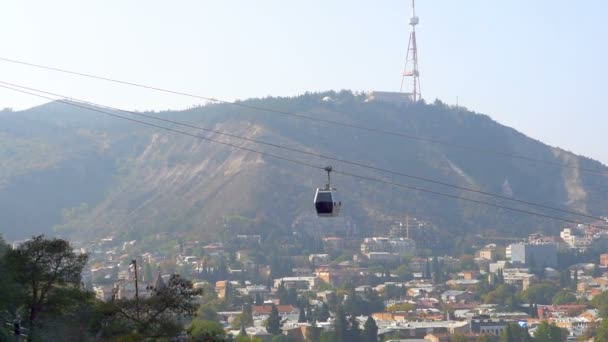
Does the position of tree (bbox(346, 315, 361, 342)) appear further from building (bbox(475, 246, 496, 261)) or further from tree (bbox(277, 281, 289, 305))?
building (bbox(475, 246, 496, 261))

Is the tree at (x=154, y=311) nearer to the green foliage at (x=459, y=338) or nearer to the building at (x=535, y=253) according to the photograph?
the green foliage at (x=459, y=338)

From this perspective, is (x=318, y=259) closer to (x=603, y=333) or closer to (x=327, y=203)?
(x=603, y=333)

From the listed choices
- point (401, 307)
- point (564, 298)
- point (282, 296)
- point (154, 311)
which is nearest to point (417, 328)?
point (401, 307)

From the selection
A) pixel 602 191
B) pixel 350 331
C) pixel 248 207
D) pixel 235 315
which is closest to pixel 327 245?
pixel 248 207

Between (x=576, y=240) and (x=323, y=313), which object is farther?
(x=576, y=240)

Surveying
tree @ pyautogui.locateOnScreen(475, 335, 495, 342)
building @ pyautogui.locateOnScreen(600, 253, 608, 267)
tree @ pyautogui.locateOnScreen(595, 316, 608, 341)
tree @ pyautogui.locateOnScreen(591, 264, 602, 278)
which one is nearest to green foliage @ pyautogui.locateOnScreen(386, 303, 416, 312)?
tree @ pyautogui.locateOnScreen(475, 335, 495, 342)
